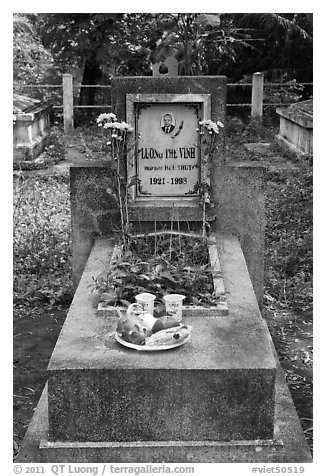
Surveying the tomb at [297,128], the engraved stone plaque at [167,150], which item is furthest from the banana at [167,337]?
the tomb at [297,128]

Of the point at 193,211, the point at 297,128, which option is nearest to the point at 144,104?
the point at 193,211

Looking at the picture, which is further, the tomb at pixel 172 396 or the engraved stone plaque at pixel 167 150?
the engraved stone plaque at pixel 167 150

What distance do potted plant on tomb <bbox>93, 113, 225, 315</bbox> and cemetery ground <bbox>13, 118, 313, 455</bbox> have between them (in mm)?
981

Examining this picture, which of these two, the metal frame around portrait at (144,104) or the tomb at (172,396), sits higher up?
the metal frame around portrait at (144,104)

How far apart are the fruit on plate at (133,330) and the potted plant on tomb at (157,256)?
36 centimetres

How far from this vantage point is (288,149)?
12703 millimetres

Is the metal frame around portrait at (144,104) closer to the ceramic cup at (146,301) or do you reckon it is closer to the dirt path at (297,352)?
the dirt path at (297,352)

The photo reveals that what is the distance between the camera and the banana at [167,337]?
12.5 ft

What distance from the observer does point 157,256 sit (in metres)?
5.18

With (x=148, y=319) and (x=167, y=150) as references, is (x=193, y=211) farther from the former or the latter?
(x=148, y=319)

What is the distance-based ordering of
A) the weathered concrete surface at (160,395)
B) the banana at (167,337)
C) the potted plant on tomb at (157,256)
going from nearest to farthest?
the weathered concrete surface at (160,395)
the banana at (167,337)
the potted plant on tomb at (157,256)

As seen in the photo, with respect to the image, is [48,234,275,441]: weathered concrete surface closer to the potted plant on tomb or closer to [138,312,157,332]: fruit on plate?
[138,312,157,332]: fruit on plate
